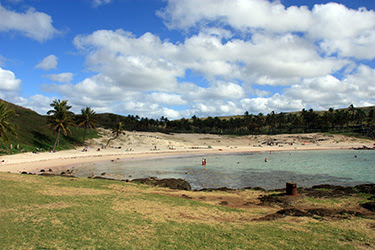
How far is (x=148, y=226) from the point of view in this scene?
32.5 feet

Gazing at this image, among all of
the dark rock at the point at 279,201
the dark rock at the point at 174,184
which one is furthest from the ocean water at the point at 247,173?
the dark rock at the point at 279,201

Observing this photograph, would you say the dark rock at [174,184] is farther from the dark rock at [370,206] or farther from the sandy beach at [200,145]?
the sandy beach at [200,145]

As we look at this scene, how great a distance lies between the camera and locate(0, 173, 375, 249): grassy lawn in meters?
8.05

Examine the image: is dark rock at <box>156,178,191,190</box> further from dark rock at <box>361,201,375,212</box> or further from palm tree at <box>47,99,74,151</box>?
palm tree at <box>47,99,74,151</box>

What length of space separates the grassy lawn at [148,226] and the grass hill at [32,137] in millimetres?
45627

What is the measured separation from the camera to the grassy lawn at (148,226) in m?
8.05

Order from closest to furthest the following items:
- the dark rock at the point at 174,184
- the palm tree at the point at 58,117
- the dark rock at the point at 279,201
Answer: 1. the dark rock at the point at 279,201
2. the dark rock at the point at 174,184
3. the palm tree at the point at 58,117

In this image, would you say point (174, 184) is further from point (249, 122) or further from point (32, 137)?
point (249, 122)

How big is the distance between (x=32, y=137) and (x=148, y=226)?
214 feet

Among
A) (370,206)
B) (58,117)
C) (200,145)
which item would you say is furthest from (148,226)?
(200,145)

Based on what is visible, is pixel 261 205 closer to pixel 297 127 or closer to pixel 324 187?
pixel 324 187

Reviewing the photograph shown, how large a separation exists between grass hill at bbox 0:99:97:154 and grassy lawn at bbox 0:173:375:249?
1796 inches

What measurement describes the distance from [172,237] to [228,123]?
16965cm

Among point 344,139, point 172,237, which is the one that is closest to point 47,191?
point 172,237
